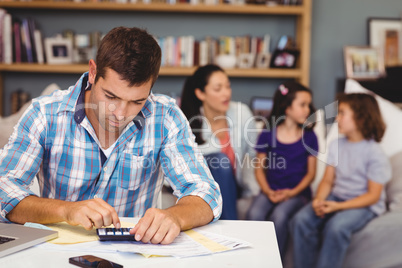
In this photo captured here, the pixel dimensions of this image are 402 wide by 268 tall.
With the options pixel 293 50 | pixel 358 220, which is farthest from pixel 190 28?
pixel 358 220

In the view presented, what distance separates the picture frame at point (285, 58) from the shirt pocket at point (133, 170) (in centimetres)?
227

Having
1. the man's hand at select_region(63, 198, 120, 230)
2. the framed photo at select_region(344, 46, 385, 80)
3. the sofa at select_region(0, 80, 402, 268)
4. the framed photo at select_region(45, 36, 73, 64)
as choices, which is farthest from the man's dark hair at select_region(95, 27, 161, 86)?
the framed photo at select_region(344, 46, 385, 80)

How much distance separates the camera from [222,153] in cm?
237

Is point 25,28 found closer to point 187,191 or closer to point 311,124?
point 311,124

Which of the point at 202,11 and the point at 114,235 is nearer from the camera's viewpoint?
the point at 114,235

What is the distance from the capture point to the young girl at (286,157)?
7.87ft

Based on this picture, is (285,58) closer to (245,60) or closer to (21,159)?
(245,60)

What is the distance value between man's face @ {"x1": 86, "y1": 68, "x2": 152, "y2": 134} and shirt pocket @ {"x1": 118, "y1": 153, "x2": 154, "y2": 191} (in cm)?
10

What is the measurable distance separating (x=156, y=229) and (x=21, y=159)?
47 centimetres

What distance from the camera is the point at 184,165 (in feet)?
4.26

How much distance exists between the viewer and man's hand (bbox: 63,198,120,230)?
95 centimetres

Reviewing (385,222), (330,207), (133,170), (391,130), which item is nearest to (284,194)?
(330,207)

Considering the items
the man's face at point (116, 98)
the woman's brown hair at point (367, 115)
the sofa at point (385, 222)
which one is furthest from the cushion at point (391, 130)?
the man's face at point (116, 98)

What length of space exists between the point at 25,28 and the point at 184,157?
2621mm
